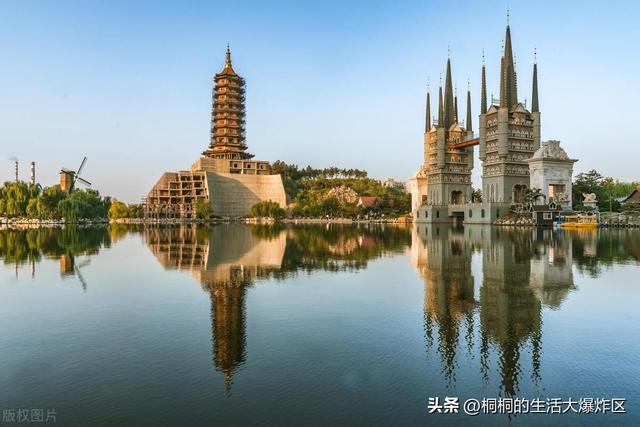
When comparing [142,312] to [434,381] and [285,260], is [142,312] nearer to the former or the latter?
[434,381]

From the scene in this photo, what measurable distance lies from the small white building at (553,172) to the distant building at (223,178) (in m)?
80.0

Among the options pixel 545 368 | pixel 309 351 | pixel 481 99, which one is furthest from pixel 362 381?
pixel 481 99

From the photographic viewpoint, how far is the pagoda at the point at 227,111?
127 meters

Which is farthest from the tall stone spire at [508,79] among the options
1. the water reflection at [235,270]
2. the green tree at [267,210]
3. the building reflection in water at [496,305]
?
the green tree at [267,210]

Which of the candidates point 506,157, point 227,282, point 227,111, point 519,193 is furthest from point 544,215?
point 227,111

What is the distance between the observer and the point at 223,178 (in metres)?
133

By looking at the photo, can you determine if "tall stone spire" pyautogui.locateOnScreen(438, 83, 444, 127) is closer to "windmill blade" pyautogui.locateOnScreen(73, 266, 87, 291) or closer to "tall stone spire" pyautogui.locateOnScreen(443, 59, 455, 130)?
"tall stone spire" pyautogui.locateOnScreen(443, 59, 455, 130)

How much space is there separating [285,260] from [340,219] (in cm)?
9769

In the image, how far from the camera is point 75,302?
50.0ft

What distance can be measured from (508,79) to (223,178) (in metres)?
80.8

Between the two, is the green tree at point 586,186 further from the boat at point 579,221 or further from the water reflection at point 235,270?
the water reflection at point 235,270

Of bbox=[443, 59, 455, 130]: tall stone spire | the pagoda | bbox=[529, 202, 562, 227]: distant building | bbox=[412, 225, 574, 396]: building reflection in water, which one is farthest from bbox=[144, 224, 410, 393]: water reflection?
the pagoda

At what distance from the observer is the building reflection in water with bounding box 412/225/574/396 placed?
376 inches

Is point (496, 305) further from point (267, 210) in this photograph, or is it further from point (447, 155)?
point (267, 210)
